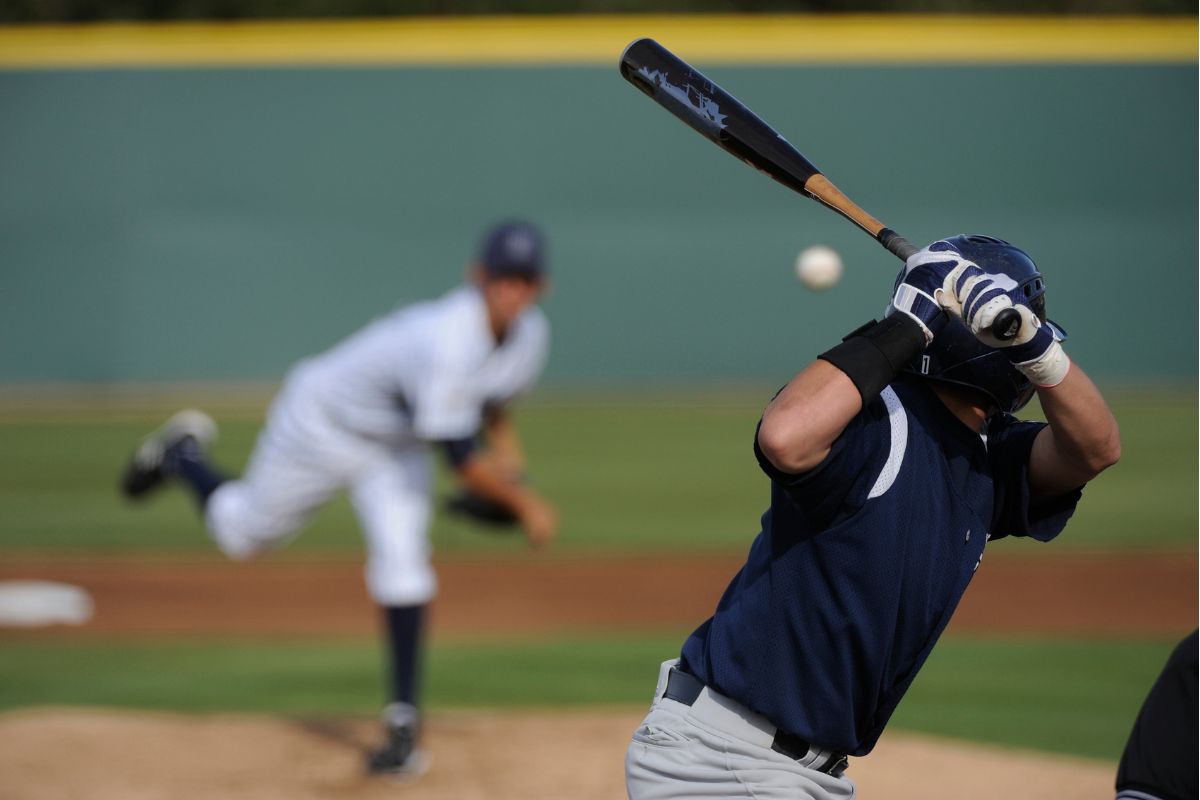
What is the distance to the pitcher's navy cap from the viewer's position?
5250 mm

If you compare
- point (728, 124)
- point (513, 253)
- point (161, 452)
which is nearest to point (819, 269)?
point (728, 124)

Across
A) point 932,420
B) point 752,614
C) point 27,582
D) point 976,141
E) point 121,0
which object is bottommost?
point 27,582

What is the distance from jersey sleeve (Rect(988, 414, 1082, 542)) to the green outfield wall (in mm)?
14138

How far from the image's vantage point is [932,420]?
8.64 ft

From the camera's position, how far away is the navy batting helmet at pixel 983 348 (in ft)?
8.44

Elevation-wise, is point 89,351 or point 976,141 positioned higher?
point 976,141

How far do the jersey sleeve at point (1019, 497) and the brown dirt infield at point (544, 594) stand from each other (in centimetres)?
471

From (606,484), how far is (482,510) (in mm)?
6271

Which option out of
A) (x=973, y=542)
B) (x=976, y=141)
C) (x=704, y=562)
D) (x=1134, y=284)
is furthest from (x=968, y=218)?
(x=973, y=542)

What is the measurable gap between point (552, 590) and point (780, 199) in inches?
389

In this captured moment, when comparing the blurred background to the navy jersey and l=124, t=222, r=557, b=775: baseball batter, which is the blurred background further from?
the navy jersey

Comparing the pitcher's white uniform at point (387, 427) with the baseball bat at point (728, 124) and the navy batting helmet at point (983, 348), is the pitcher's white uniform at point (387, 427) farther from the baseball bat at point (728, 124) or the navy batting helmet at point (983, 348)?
the navy batting helmet at point (983, 348)

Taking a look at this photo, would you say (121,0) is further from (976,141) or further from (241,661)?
(241,661)

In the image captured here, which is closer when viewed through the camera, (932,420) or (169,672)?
(932,420)
